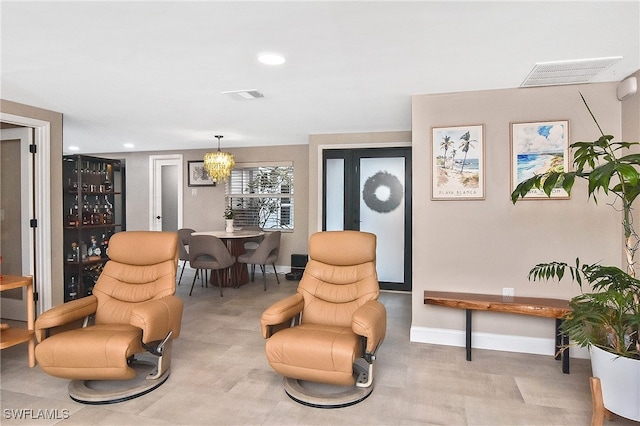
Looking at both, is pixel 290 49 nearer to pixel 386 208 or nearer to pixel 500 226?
pixel 500 226

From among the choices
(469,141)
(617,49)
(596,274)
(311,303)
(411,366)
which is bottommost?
(411,366)

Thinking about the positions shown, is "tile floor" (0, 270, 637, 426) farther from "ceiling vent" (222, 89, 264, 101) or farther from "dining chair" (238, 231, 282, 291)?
"ceiling vent" (222, 89, 264, 101)

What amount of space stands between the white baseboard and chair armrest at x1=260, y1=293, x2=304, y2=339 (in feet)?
4.80

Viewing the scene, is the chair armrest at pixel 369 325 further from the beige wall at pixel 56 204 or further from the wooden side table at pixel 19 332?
the beige wall at pixel 56 204

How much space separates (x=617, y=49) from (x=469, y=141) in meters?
1.26

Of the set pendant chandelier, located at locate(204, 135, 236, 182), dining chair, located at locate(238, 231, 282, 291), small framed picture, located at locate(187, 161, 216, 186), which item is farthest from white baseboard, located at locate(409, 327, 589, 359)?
small framed picture, located at locate(187, 161, 216, 186)

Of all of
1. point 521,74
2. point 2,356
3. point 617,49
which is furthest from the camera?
point 2,356

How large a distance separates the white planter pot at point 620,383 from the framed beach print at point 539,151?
160 centimetres

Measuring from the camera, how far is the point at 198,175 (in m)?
7.73

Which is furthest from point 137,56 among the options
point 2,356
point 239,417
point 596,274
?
point 596,274

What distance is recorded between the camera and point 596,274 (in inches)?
93.4

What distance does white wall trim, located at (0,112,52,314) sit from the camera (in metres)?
4.32

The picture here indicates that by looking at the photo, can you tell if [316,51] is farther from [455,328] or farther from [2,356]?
[2,356]

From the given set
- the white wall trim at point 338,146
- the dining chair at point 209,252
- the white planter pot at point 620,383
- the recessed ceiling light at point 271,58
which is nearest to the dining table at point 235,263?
the dining chair at point 209,252
